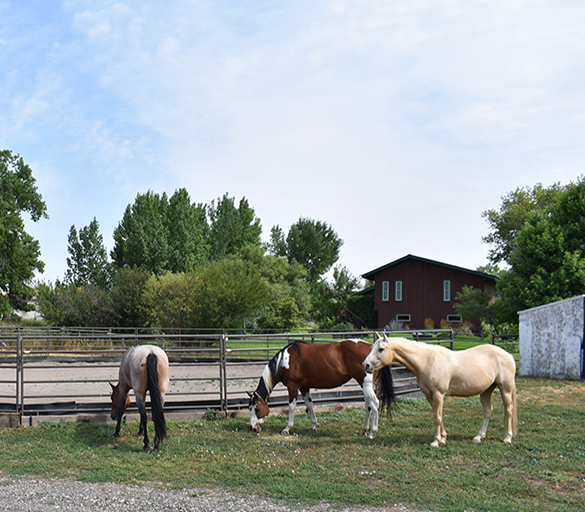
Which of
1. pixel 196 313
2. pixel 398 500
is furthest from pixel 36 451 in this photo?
pixel 196 313

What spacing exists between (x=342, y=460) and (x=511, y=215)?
48019mm

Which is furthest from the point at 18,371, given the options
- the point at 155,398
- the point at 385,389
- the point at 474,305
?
the point at 474,305

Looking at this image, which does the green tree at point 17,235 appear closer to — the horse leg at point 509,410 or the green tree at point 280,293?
the green tree at point 280,293

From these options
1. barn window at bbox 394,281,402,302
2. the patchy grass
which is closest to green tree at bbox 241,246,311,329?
barn window at bbox 394,281,402,302

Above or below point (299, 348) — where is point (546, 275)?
above

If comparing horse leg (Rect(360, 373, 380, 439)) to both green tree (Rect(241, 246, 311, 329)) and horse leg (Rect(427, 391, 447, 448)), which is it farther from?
green tree (Rect(241, 246, 311, 329))

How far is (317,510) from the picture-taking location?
4.84 metres

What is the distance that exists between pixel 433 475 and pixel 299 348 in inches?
130

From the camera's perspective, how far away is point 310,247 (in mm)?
71438

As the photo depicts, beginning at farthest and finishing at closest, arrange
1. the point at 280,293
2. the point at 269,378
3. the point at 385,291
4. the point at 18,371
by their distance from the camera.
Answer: the point at 280,293
the point at 385,291
the point at 18,371
the point at 269,378

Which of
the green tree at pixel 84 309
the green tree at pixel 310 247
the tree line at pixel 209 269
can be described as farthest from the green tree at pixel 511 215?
the green tree at pixel 84 309

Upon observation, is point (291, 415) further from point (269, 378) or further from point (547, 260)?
point (547, 260)

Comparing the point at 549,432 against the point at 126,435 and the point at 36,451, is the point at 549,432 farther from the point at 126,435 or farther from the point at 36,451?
the point at 36,451

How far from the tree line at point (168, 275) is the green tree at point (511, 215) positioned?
624 inches
